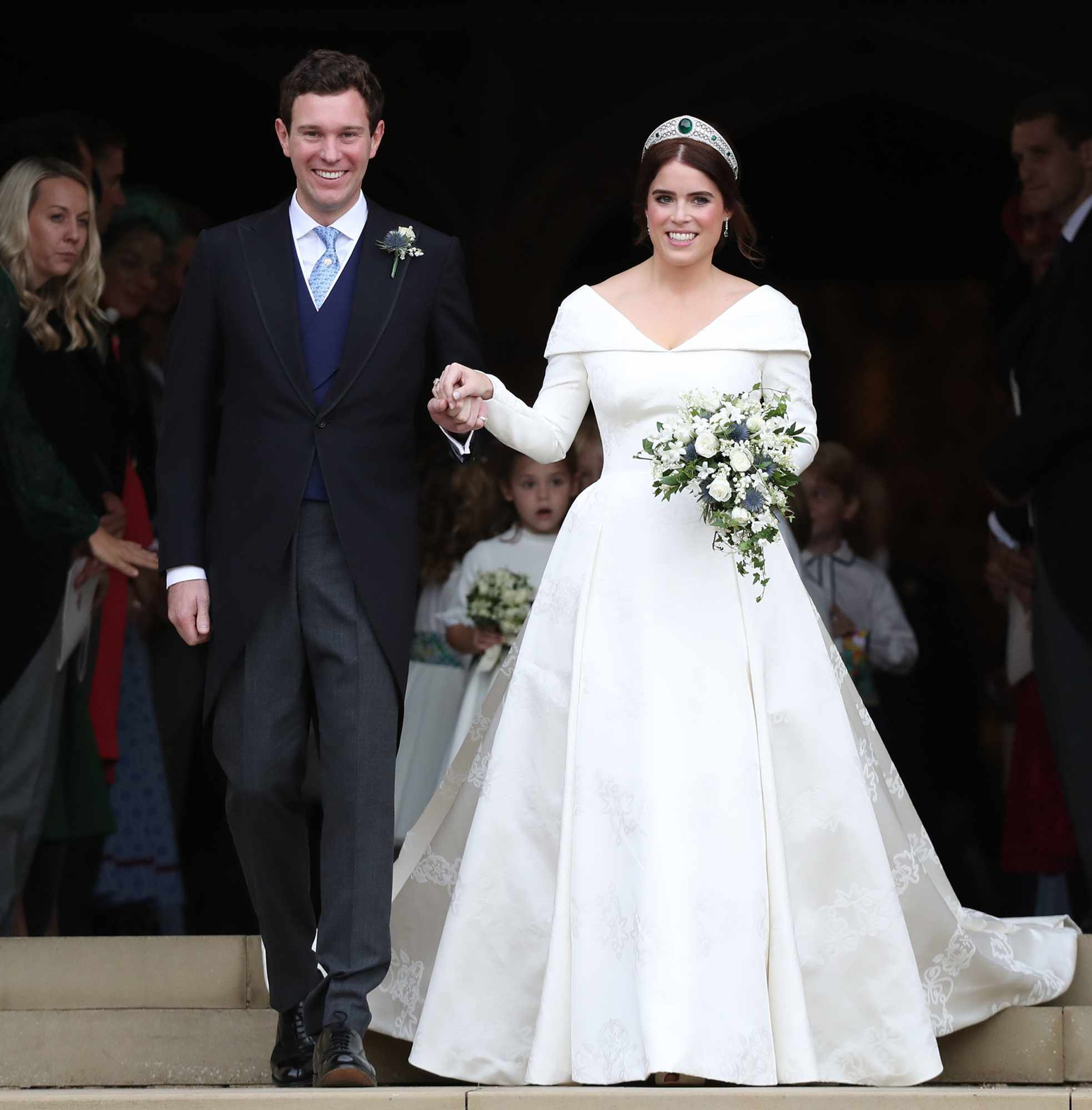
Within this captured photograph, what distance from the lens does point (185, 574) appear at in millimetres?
4445

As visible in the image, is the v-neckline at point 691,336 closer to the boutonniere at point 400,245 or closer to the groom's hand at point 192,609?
the boutonniere at point 400,245

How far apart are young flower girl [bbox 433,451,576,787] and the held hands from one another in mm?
2932

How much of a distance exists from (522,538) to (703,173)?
301cm

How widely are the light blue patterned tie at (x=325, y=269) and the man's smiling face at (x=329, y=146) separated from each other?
0.04 metres

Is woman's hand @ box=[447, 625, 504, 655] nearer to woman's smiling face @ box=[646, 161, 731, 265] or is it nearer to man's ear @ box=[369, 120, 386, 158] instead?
woman's smiling face @ box=[646, 161, 731, 265]

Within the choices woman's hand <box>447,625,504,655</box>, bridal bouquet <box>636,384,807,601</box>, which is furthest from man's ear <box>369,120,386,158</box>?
woman's hand <box>447,625,504,655</box>

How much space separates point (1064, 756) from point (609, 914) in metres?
3.03

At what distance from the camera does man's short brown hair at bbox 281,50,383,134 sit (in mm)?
4469

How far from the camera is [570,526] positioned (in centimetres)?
479

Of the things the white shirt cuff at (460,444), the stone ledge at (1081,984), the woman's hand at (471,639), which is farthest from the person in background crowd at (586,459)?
the white shirt cuff at (460,444)

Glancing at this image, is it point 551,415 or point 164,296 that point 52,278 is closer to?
point 164,296

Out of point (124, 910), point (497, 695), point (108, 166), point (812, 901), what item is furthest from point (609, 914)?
point (108, 166)

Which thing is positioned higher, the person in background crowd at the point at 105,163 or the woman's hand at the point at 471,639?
the person in background crowd at the point at 105,163

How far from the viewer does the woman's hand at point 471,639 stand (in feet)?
23.7
